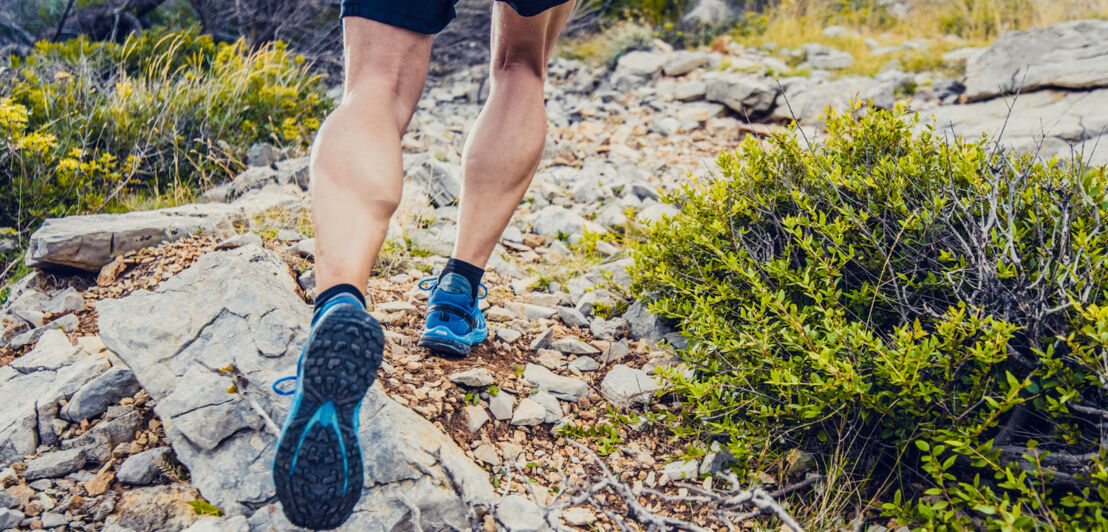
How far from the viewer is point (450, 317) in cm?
211

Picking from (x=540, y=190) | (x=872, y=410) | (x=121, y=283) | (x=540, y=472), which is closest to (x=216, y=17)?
(x=540, y=190)

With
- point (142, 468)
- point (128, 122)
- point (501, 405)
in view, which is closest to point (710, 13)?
point (128, 122)

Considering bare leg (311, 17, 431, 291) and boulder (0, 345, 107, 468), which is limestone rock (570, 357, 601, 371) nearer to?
bare leg (311, 17, 431, 291)

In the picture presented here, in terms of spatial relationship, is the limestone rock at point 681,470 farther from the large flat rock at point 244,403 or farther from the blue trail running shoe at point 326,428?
the blue trail running shoe at point 326,428

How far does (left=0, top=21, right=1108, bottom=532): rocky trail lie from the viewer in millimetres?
1638

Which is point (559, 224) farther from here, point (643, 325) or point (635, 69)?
point (635, 69)

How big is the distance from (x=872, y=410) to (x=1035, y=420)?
374mm

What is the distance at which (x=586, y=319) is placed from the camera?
268cm

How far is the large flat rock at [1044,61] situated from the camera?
16.7ft

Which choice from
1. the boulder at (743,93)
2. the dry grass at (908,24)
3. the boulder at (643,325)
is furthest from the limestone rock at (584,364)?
the dry grass at (908,24)

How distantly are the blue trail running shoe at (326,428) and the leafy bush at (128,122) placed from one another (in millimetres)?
2778

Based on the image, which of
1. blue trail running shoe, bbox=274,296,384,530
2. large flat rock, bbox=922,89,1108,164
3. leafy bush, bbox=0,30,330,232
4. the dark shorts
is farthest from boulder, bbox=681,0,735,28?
blue trail running shoe, bbox=274,296,384,530

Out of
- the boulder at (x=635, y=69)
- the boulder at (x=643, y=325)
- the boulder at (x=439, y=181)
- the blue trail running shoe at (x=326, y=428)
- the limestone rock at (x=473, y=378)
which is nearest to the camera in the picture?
the blue trail running shoe at (x=326, y=428)

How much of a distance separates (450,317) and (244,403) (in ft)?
2.11
